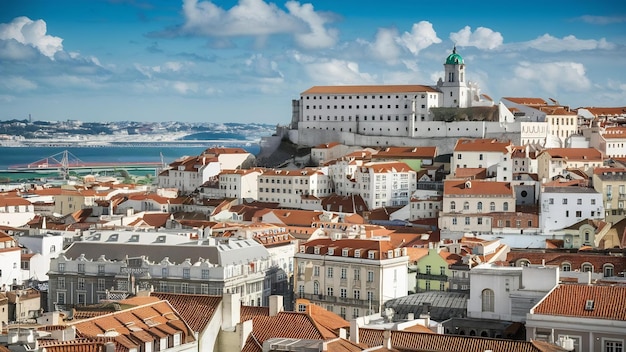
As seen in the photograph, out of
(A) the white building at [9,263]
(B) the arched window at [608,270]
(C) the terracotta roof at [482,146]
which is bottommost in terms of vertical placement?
(A) the white building at [9,263]

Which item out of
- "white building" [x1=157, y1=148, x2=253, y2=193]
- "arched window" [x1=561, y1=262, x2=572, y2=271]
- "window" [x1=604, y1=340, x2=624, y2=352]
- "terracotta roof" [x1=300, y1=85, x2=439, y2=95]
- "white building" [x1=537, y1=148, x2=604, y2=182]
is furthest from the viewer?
"terracotta roof" [x1=300, y1=85, x2=439, y2=95]

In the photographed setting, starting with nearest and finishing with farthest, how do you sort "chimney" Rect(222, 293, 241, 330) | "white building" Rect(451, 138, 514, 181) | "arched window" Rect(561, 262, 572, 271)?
"chimney" Rect(222, 293, 241, 330) → "arched window" Rect(561, 262, 572, 271) → "white building" Rect(451, 138, 514, 181)

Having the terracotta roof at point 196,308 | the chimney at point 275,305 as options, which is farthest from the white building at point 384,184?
the terracotta roof at point 196,308

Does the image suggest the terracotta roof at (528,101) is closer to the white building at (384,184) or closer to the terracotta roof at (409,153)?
the terracotta roof at (409,153)

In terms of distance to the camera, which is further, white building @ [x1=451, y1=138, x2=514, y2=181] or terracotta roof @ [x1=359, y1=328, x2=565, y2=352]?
white building @ [x1=451, y1=138, x2=514, y2=181]

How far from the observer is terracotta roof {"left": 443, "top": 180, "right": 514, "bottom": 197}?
70938 millimetres

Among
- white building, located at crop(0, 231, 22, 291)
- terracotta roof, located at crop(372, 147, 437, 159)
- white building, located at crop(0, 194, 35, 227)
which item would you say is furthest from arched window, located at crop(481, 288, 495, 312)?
terracotta roof, located at crop(372, 147, 437, 159)

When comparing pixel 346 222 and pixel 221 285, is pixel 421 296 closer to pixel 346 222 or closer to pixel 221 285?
pixel 221 285

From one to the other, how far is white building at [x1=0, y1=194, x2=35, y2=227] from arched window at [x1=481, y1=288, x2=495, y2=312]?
154ft

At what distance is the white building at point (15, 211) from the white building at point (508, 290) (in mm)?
46789

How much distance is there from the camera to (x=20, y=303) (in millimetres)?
49500

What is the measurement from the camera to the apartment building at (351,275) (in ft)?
167

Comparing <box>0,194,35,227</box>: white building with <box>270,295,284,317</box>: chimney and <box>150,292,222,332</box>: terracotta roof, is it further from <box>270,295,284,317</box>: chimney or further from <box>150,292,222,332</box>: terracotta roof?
<box>150,292,222,332</box>: terracotta roof

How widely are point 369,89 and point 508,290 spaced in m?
67.5
